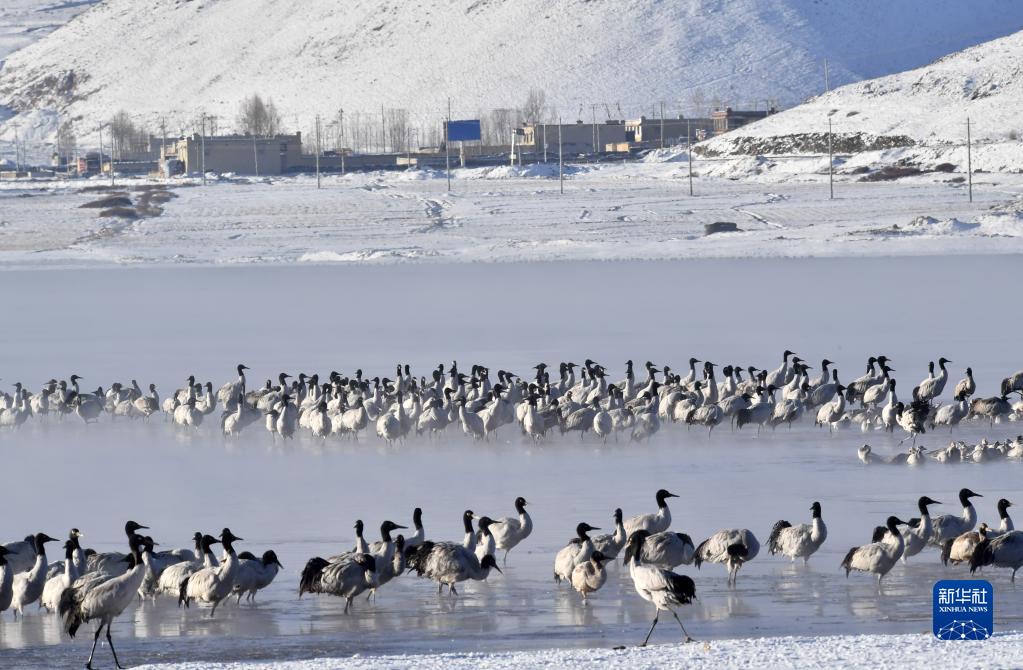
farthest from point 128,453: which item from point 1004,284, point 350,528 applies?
point 1004,284

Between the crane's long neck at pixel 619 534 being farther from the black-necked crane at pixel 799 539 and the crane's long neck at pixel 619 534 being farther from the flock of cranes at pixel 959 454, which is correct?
the flock of cranes at pixel 959 454

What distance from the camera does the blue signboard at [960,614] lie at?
12445mm

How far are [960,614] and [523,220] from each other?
263 feet

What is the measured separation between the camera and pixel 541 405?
2545 cm

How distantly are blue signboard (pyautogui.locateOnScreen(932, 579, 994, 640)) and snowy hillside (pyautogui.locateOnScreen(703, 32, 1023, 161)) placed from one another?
377 ft

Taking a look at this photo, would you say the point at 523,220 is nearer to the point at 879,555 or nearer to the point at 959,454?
the point at 959,454

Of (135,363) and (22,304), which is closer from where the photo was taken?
(135,363)

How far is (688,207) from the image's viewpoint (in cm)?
9775

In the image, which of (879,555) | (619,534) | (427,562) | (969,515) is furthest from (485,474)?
(879,555)

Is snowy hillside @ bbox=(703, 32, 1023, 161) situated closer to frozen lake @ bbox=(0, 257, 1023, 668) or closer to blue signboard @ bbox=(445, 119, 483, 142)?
blue signboard @ bbox=(445, 119, 483, 142)

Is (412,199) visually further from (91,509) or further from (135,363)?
(91,509)

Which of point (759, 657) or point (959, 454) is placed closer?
point (759, 657)

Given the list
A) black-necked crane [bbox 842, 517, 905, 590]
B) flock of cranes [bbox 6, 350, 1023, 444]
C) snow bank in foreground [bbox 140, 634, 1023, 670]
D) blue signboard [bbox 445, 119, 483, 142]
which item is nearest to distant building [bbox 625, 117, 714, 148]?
blue signboard [bbox 445, 119, 483, 142]

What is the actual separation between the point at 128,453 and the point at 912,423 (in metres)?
11.7
